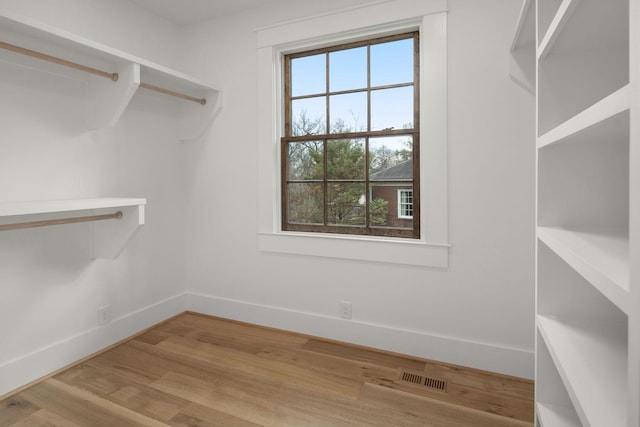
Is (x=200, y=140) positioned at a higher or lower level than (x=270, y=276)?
higher

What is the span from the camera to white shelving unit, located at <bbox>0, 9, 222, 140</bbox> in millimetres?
1744

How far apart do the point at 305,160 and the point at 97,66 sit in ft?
4.65

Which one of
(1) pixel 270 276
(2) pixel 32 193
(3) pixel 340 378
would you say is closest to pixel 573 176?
(3) pixel 340 378

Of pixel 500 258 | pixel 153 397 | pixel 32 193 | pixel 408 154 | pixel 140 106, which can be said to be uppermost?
pixel 140 106

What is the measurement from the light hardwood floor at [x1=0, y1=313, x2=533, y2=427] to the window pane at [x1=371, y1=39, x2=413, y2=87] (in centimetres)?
179

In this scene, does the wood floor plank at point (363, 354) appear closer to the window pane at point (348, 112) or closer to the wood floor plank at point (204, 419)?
the wood floor plank at point (204, 419)

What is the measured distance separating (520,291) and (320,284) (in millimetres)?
1249

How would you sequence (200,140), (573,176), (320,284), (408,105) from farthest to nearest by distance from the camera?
(200,140) < (320,284) < (408,105) < (573,176)

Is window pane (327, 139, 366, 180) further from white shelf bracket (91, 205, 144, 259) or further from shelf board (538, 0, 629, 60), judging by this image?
shelf board (538, 0, 629, 60)

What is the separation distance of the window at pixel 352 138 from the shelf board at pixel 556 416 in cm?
122

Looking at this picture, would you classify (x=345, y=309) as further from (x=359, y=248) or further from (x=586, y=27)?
(x=586, y=27)

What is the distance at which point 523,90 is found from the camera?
200 centimetres

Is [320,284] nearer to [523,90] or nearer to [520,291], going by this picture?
[520,291]

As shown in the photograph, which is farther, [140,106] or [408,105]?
[140,106]
